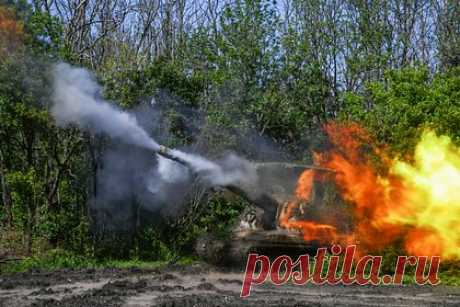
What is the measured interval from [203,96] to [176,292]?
13.9m

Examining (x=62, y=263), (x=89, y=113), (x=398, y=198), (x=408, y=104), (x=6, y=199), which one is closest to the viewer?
(x=398, y=198)

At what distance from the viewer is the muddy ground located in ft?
47.6

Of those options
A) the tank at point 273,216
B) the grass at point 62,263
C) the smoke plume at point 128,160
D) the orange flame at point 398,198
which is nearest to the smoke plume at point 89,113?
the smoke plume at point 128,160

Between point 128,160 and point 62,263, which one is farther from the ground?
point 128,160

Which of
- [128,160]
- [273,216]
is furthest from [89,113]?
[273,216]

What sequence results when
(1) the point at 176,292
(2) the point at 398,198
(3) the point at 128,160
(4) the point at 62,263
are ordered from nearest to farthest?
1. (1) the point at 176,292
2. (2) the point at 398,198
3. (4) the point at 62,263
4. (3) the point at 128,160

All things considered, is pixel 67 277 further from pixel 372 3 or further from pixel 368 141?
pixel 372 3

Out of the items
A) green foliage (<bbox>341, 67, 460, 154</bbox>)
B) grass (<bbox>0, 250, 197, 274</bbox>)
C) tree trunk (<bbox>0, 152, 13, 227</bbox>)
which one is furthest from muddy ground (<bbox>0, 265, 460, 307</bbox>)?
tree trunk (<bbox>0, 152, 13, 227</bbox>)

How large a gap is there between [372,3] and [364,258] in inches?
887

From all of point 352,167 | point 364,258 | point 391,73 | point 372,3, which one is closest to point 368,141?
point 352,167

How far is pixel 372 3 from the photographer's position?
40094 mm

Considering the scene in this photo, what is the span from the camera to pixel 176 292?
16.4 metres

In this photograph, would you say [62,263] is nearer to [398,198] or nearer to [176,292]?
[176,292]

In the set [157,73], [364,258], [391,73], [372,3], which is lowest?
[364,258]
